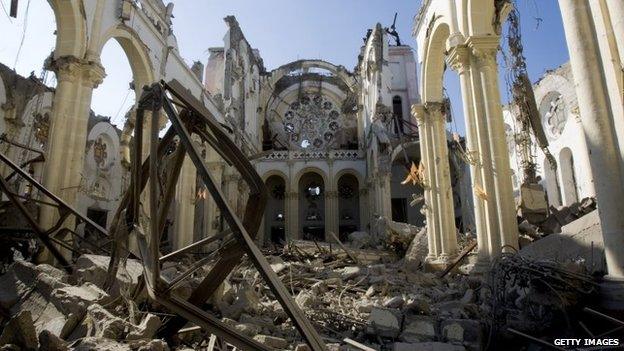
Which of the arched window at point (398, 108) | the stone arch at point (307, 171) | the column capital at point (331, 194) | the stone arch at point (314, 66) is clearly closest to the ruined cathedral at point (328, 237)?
the column capital at point (331, 194)

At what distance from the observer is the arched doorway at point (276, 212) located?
26.6m

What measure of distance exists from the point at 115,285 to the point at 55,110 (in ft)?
20.1

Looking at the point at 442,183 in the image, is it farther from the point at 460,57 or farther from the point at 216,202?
the point at 216,202

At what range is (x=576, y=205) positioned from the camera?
32.3ft

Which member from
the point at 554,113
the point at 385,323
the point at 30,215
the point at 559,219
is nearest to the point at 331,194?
the point at 554,113

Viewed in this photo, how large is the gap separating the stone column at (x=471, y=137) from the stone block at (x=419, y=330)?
3.07 metres

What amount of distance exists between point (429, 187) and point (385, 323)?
6.91 m

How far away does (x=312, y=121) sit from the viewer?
102 feet

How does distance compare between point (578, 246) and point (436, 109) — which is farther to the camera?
point (436, 109)

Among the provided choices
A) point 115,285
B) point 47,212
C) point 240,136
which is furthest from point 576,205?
point 240,136

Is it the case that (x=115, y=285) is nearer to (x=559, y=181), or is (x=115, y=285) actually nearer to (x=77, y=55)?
(x=77, y=55)

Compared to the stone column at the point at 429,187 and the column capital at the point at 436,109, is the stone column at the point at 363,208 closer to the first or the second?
the stone column at the point at 429,187

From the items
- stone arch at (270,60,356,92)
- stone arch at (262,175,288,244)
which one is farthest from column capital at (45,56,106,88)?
stone arch at (270,60,356,92)

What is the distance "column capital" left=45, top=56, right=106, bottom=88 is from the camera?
8961 mm
